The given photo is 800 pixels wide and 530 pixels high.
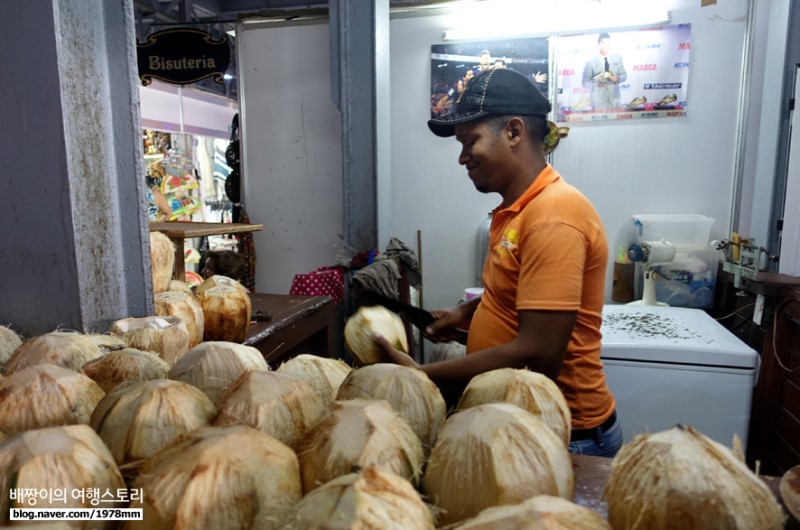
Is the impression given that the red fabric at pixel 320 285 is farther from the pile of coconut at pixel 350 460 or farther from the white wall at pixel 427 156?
the pile of coconut at pixel 350 460

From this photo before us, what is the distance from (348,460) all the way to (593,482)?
1.51 ft

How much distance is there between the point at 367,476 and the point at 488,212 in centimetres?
378

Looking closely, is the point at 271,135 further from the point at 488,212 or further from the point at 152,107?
the point at 152,107

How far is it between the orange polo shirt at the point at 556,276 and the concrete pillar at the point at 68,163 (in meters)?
1.30

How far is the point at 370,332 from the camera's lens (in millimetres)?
1726

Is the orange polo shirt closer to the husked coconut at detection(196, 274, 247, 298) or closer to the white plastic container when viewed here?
the husked coconut at detection(196, 274, 247, 298)

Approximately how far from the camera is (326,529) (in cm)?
50

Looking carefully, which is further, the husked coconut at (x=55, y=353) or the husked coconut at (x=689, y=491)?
the husked coconut at (x=55, y=353)

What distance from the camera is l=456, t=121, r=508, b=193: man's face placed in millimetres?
1655

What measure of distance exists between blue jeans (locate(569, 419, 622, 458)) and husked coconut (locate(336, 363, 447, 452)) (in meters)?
0.82

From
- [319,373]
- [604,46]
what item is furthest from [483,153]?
[604,46]

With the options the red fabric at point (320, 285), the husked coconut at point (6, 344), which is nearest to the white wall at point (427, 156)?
the red fabric at point (320, 285)

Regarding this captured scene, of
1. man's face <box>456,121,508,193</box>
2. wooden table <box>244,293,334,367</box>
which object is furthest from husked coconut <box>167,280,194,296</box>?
man's face <box>456,121,508,193</box>

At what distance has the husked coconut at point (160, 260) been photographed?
226cm
